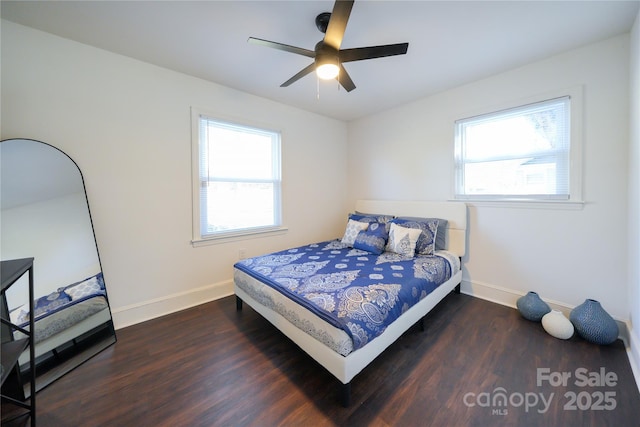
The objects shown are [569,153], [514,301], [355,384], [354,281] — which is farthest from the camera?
[514,301]

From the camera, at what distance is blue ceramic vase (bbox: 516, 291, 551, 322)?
7.43 feet

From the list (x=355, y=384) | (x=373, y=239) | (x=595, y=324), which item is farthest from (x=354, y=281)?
(x=595, y=324)

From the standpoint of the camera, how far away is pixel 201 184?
2797mm

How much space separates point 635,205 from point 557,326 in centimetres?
113

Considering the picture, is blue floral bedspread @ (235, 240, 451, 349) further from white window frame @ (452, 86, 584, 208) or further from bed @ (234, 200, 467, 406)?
white window frame @ (452, 86, 584, 208)

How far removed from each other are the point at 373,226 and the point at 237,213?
1.80 metres

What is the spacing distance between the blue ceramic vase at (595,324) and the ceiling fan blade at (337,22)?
2.94 meters

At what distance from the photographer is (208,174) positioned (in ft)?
9.36

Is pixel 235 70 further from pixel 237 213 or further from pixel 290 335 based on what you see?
pixel 290 335

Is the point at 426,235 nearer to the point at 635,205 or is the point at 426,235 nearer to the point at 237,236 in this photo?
the point at 635,205

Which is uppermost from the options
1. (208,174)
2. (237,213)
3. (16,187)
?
(208,174)

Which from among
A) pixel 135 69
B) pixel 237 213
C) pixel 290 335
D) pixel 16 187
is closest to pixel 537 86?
pixel 290 335

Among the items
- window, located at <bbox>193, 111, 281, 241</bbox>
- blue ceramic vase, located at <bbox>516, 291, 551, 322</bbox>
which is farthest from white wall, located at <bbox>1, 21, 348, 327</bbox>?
blue ceramic vase, located at <bbox>516, 291, 551, 322</bbox>

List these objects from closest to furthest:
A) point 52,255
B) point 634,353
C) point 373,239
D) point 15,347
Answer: point 15,347, point 634,353, point 52,255, point 373,239
